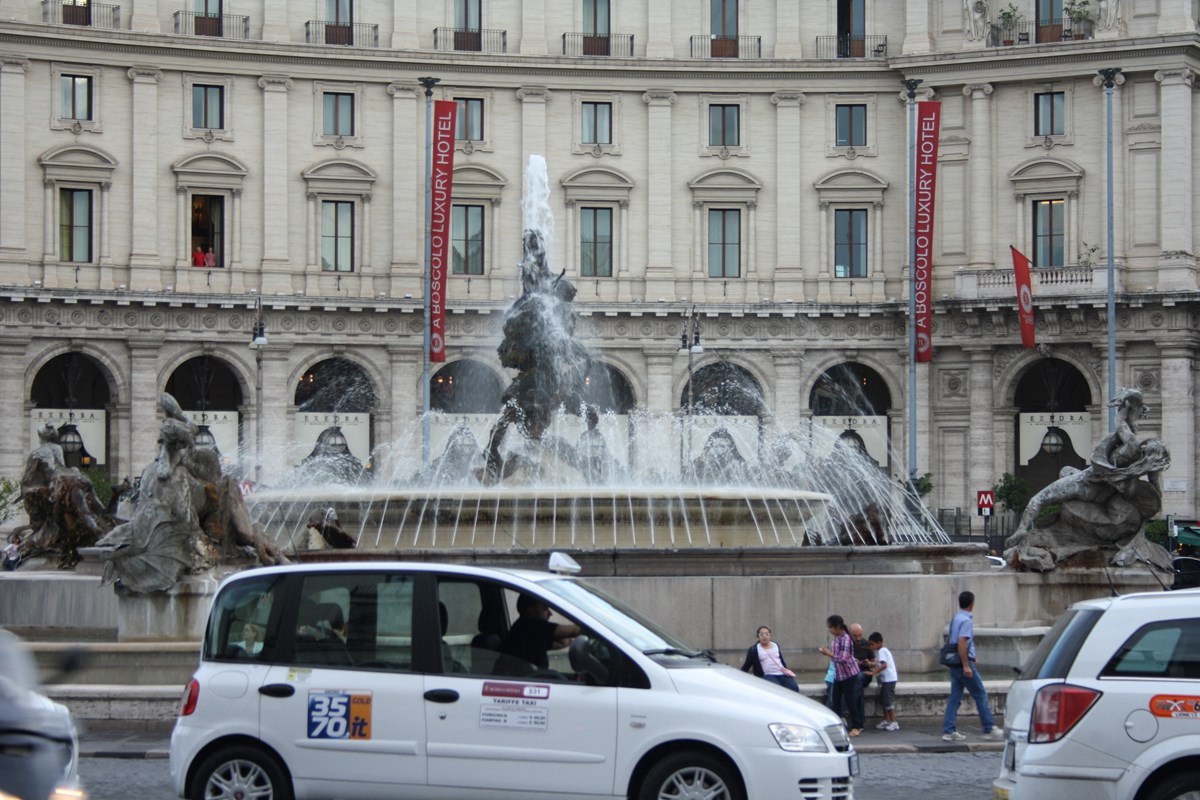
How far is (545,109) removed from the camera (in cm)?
6197

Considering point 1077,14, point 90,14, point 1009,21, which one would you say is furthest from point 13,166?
point 1077,14

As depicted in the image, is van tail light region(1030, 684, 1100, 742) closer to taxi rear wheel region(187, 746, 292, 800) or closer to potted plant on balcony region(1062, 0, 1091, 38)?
taxi rear wheel region(187, 746, 292, 800)

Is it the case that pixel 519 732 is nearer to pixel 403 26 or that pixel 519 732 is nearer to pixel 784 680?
pixel 784 680

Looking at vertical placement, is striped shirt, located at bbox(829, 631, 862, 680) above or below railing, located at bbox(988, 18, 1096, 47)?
below

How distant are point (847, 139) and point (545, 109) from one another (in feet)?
33.1

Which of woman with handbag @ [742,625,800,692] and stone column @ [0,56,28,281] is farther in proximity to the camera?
stone column @ [0,56,28,281]

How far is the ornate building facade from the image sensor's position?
5847 centimetres

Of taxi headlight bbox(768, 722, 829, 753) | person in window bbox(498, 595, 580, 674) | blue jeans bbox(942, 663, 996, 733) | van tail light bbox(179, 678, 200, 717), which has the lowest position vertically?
blue jeans bbox(942, 663, 996, 733)

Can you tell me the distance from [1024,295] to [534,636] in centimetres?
4674

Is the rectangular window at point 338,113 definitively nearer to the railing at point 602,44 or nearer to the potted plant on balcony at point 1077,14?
the railing at point 602,44

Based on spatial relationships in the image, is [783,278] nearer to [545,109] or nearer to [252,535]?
[545,109]

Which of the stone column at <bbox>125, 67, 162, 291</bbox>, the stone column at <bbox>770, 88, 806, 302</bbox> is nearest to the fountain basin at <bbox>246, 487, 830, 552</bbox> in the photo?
the stone column at <bbox>125, 67, 162, 291</bbox>

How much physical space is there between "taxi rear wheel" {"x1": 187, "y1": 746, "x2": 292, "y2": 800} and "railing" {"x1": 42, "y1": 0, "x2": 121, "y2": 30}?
51350 millimetres

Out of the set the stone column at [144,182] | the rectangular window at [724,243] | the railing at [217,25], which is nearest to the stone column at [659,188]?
the rectangular window at [724,243]
